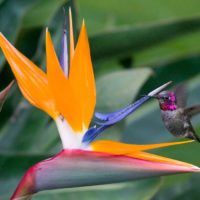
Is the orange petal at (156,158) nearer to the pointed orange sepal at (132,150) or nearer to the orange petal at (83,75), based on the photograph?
the pointed orange sepal at (132,150)

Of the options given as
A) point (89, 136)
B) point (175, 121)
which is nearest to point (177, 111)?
point (175, 121)

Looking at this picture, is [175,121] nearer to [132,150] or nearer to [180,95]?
[180,95]

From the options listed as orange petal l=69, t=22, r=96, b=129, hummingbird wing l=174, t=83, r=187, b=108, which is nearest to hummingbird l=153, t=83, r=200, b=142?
hummingbird wing l=174, t=83, r=187, b=108

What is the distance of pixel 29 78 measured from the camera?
846 mm

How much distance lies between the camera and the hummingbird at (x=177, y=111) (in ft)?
3.25

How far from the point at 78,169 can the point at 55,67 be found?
0.19m

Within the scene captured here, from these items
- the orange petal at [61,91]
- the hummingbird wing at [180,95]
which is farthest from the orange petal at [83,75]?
the hummingbird wing at [180,95]

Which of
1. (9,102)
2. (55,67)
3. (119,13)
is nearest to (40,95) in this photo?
(55,67)

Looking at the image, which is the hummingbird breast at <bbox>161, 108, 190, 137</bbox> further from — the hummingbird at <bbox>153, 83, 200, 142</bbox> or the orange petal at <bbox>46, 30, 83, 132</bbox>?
the orange petal at <bbox>46, 30, 83, 132</bbox>

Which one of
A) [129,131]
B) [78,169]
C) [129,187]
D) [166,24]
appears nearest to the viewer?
[78,169]

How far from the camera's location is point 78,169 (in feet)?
2.56

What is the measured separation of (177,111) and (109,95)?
1.68 feet

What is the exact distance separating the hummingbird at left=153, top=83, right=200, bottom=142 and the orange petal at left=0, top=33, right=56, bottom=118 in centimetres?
25

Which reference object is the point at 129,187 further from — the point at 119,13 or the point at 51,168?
the point at 119,13
